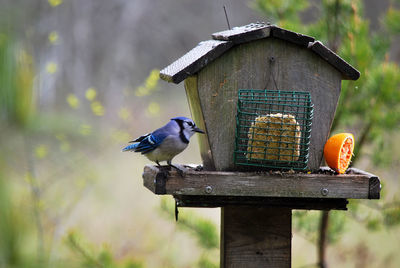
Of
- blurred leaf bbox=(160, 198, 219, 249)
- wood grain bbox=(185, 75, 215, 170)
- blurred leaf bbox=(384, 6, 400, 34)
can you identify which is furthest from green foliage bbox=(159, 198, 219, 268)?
blurred leaf bbox=(384, 6, 400, 34)

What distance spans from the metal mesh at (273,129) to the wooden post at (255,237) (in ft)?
1.03

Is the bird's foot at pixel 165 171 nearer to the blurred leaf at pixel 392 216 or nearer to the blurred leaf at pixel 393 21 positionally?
the blurred leaf at pixel 392 216

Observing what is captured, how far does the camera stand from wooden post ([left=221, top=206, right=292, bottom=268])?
10.5ft

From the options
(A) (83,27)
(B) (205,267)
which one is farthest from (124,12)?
(B) (205,267)

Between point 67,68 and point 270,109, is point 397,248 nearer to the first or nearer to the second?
point 270,109

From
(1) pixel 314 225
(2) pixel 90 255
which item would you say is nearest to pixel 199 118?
(2) pixel 90 255

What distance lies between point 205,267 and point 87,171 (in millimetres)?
2497

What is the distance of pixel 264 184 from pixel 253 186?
Answer: 0.06 metres

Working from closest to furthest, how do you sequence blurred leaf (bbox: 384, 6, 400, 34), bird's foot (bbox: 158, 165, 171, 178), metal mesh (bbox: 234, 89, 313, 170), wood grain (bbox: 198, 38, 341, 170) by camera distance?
1. bird's foot (bbox: 158, 165, 171, 178)
2. metal mesh (bbox: 234, 89, 313, 170)
3. wood grain (bbox: 198, 38, 341, 170)
4. blurred leaf (bbox: 384, 6, 400, 34)

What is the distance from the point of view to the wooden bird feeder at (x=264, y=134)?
290 centimetres

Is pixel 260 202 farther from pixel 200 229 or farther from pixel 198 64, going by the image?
pixel 200 229

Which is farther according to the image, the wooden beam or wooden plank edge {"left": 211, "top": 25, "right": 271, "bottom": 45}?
wooden plank edge {"left": 211, "top": 25, "right": 271, "bottom": 45}

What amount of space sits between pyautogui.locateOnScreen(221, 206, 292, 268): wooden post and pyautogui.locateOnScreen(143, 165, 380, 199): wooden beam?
1.28ft

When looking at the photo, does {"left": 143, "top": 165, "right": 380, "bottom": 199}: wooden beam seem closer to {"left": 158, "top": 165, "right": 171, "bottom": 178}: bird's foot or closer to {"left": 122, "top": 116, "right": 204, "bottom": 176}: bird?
{"left": 158, "top": 165, "right": 171, "bottom": 178}: bird's foot
